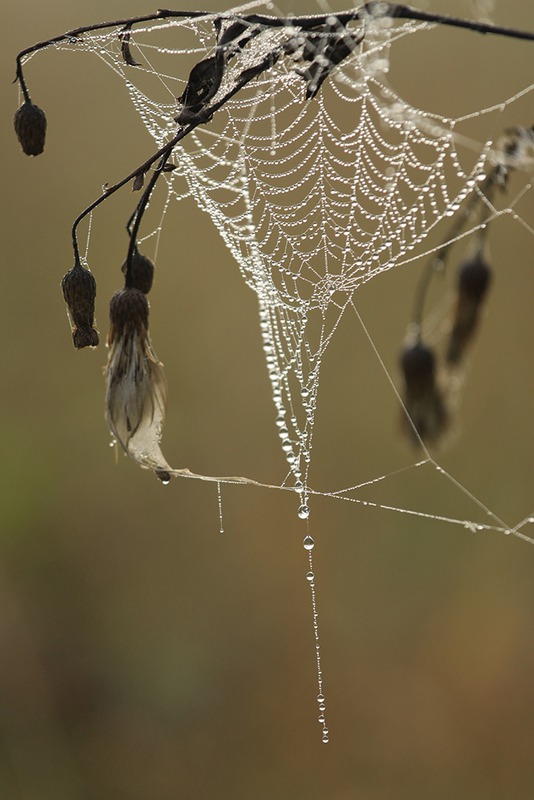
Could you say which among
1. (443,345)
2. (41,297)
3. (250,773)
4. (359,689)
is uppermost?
(41,297)

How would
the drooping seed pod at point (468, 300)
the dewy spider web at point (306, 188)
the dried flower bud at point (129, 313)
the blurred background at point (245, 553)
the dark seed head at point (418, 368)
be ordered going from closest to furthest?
the dried flower bud at point (129, 313), the drooping seed pod at point (468, 300), the dark seed head at point (418, 368), the dewy spider web at point (306, 188), the blurred background at point (245, 553)

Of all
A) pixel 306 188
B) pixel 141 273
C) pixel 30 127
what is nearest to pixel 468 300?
pixel 141 273

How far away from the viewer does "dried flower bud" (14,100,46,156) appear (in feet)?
3.13

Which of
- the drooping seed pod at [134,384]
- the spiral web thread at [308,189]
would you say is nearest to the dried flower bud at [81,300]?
the drooping seed pod at [134,384]

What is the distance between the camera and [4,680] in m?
2.10

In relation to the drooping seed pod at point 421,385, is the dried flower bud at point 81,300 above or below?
A: above

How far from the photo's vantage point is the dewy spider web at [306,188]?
156 centimetres

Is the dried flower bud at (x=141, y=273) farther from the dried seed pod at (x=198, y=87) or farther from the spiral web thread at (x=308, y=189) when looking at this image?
the spiral web thread at (x=308, y=189)

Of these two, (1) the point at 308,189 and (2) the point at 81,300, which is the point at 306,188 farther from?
(2) the point at 81,300

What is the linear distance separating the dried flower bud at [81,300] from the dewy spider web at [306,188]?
0.42m

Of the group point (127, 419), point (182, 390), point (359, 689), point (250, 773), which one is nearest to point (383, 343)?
point (182, 390)

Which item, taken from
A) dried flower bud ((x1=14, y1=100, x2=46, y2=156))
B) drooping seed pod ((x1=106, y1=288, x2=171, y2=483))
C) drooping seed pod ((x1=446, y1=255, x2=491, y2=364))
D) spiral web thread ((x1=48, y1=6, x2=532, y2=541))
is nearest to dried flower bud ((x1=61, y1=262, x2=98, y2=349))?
drooping seed pod ((x1=106, y1=288, x2=171, y2=483))

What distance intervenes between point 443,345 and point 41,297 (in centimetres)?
149

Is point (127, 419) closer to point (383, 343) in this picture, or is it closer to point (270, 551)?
point (270, 551)
